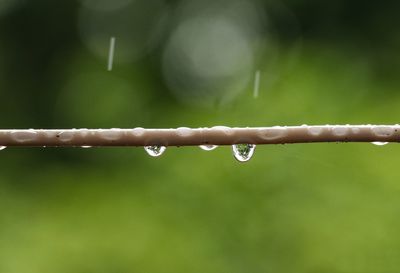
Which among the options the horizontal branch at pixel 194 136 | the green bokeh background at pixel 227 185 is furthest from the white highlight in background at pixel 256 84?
the horizontal branch at pixel 194 136

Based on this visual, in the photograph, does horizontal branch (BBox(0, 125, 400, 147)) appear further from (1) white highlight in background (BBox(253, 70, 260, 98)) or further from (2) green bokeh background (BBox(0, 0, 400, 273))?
(1) white highlight in background (BBox(253, 70, 260, 98))

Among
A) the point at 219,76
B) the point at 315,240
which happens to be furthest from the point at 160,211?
the point at 219,76

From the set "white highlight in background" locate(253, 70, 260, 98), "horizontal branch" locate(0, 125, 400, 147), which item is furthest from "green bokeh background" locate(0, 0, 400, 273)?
"horizontal branch" locate(0, 125, 400, 147)

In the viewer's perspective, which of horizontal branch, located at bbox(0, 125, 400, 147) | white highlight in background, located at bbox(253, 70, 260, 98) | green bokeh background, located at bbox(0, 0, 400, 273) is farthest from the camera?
white highlight in background, located at bbox(253, 70, 260, 98)

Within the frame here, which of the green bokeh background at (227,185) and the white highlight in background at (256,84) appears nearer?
the green bokeh background at (227,185)

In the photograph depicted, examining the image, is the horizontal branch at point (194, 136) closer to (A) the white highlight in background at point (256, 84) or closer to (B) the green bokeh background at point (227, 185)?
(B) the green bokeh background at point (227, 185)

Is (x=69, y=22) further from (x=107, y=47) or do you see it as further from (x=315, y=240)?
(x=315, y=240)

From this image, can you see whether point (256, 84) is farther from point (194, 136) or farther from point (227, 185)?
point (194, 136)
